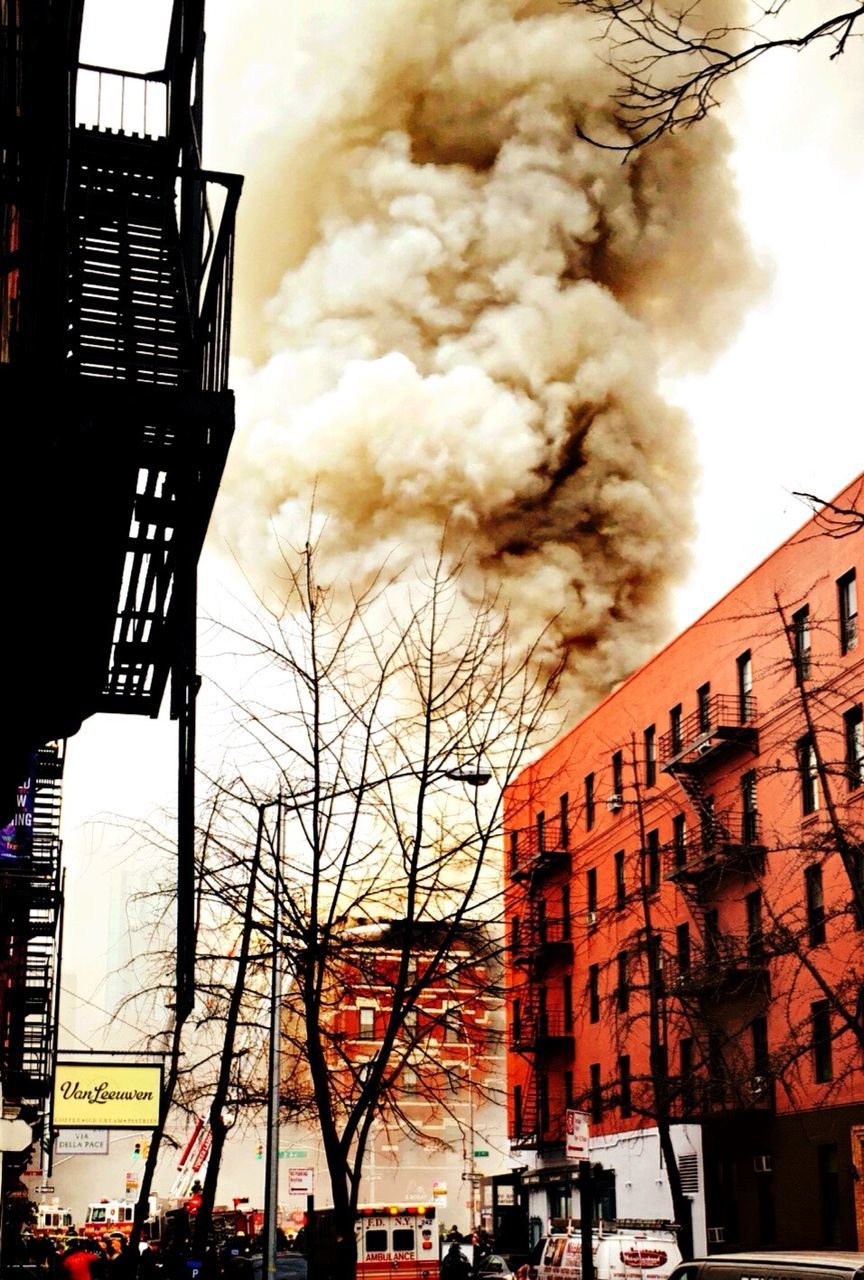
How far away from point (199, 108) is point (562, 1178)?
5819 cm

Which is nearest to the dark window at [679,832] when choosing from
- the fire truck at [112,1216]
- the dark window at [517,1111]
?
the dark window at [517,1111]

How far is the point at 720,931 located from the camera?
1799 inches

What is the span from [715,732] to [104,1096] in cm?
2194

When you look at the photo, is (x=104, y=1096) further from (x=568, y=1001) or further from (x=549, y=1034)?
(x=568, y=1001)

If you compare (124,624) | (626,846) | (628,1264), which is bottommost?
(628,1264)

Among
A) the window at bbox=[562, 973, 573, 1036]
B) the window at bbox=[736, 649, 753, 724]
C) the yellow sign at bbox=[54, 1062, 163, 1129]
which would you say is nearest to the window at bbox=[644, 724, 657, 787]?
the window at bbox=[736, 649, 753, 724]

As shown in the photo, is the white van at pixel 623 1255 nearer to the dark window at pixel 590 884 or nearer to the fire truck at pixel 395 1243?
the fire truck at pixel 395 1243

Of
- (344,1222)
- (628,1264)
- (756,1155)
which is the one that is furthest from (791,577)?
(344,1222)

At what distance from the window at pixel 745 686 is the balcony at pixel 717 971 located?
744 centimetres

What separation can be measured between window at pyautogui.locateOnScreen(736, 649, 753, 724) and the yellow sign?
22.1m

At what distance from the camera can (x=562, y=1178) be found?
200 ft

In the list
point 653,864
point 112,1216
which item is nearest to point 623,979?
point 653,864

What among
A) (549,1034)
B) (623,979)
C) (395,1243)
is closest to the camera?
(395,1243)

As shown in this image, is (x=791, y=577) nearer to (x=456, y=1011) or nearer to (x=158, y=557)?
(x=456, y=1011)
